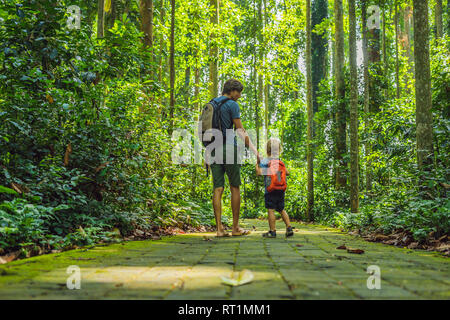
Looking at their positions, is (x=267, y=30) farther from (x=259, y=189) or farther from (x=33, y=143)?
(x=33, y=143)

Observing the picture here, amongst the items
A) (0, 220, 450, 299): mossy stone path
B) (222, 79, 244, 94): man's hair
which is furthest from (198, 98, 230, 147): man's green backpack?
(0, 220, 450, 299): mossy stone path

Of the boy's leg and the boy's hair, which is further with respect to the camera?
the boy's hair

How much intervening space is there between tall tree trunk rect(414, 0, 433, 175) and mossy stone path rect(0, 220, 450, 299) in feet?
8.64

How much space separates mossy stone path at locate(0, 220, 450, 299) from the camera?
2.10 meters

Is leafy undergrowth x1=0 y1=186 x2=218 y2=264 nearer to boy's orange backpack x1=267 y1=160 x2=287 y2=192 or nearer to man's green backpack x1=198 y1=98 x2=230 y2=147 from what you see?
man's green backpack x1=198 y1=98 x2=230 y2=147

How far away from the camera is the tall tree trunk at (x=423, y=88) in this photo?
6062mm

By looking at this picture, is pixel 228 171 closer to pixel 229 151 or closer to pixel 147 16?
pixel 229 151

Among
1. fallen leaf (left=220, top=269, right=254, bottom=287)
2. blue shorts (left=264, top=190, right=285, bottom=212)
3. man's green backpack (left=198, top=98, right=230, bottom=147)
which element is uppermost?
man's green backpack (left=198, top=98, right=230, bottom=147)

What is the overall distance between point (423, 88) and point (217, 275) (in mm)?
5174

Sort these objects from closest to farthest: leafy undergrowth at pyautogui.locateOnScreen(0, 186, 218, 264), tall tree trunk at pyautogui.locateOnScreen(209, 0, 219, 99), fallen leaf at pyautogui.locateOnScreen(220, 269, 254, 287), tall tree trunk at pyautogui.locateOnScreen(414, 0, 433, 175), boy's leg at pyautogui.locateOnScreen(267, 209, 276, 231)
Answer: fallen leaf at pyautogui.locateOnScreen(220, 269, 254, 287), leafy undergrowth at pyautogui.locateOnScreen(0, 186, 218, 264), tall tree trunk at pyautogui.locateOnScreen(414, 0, 433, 175), boy's leg at pyautogui.locateOnScreen(267, 209, 276, 231), tall tree trunk at pyautogui.locateOnScreen(209, 0, 219, 99)

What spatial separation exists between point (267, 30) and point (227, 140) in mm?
16875

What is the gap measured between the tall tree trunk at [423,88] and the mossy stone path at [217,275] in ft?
8.64

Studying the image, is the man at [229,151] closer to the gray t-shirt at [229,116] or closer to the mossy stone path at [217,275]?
the gray t-shirt at [229,116]
